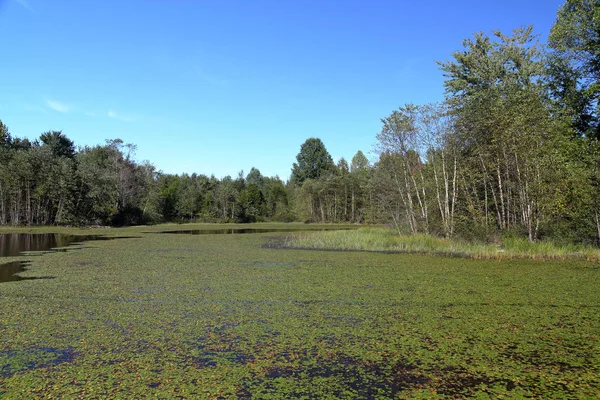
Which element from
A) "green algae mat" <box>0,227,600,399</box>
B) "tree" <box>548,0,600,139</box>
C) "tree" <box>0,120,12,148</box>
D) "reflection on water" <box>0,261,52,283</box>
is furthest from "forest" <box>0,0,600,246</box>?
"tree" <box>0,120,12,148</box>

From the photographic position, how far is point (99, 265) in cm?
1010

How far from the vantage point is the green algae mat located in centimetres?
324

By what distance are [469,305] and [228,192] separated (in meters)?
43.2

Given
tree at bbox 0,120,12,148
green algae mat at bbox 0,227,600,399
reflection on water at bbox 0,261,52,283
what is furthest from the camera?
tree at bbox 0,120,12,148

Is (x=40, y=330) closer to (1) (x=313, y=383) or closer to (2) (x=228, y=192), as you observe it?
(1) (x=313, y=383)

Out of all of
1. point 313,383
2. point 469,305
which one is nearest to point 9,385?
point 313,383

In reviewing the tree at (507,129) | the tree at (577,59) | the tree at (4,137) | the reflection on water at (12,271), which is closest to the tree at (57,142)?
the tree at (4,137)

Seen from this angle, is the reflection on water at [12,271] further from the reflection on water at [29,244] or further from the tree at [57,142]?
the tree at [57,142]

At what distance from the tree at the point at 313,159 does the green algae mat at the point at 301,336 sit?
47852 millimetres

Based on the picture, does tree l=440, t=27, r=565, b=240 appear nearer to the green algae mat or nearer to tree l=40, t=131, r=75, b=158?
the green algae mat

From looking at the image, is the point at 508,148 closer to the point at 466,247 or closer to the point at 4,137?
the point at 466,247

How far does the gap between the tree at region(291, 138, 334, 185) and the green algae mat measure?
47.9 m

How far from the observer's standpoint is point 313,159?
185 ft

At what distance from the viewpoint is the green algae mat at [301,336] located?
3242 millimetres
